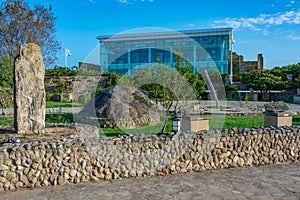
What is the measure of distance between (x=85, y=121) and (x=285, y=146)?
6.14 m

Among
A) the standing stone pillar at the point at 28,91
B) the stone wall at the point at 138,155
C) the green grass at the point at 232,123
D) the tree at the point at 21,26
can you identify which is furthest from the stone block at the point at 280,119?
the tree at the point at 21,26

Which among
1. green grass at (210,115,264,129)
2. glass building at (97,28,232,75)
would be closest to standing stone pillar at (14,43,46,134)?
green grass at (210,115,264,129)

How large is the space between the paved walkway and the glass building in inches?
1113

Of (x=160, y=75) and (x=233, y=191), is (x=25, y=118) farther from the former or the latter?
(x=233, y=191)

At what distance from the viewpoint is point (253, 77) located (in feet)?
88.2

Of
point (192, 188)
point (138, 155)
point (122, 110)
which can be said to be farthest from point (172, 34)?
point (192, 188)

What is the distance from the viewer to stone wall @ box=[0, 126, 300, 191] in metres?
4.28

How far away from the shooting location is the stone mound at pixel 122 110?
8.91 m

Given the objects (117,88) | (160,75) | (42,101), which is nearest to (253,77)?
(117,88)

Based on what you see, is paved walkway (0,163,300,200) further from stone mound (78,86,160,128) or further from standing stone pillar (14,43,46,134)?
stone mound (78,86,160,128)

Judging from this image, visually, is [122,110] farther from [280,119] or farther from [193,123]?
[280,119]

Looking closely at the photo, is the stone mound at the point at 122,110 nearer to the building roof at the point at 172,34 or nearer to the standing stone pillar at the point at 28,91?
the standing stone pillar at the point at 28,91

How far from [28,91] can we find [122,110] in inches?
148

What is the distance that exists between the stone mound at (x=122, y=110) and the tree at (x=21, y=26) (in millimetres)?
13095
